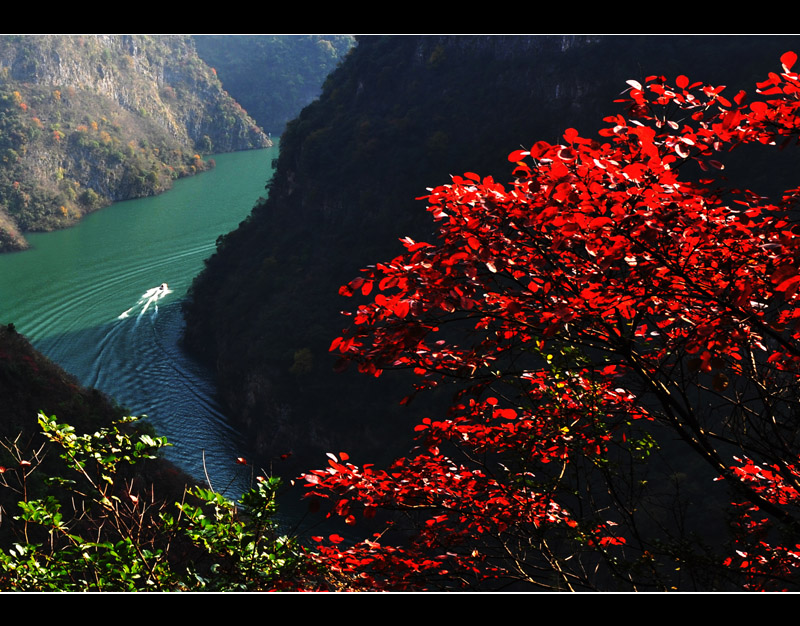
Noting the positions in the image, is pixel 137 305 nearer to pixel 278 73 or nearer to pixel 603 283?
pixel 603 283

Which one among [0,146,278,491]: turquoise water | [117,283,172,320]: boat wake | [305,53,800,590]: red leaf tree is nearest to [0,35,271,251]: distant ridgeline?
[0,146,278,491]: turquoise water

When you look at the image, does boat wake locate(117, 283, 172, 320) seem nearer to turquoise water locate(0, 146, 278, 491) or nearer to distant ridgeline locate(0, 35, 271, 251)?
turquoise water locate(0, 146, 278, 491)

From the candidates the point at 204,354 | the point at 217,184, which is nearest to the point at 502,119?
the point at 204,354

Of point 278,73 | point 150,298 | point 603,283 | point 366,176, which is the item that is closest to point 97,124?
point 278,73

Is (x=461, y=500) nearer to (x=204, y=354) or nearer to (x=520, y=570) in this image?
(x=520, y=570)

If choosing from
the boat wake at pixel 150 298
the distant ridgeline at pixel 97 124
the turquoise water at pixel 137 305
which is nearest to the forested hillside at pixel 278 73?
the distant ridgeline at pixel 97 124
